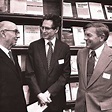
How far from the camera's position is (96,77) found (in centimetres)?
238

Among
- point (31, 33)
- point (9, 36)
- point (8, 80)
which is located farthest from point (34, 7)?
point (8, 80)

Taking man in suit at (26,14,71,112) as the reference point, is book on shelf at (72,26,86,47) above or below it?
above

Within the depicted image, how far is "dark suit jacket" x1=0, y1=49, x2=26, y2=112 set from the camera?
6.63 feet

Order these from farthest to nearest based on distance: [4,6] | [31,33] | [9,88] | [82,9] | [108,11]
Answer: [108,11] → [82,9] → [31,33] → [4,6] → [9,88]

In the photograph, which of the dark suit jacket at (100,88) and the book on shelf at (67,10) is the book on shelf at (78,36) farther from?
the dark suit jacket at (100,88)

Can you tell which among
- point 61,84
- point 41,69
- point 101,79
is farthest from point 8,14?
point 101,79

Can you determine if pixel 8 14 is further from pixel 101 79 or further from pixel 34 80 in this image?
pixel 101 79

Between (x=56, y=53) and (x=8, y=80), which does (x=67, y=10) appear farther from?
(x=8, y=80)

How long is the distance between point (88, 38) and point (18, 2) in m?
1.32

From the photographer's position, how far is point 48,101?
8.63 ft

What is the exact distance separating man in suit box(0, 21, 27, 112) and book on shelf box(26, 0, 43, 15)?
111 cm

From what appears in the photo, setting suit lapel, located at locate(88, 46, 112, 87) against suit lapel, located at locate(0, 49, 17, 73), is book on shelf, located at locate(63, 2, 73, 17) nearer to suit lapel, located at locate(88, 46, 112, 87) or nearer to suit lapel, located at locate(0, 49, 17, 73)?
suit lapel, located at locate(88, 46, 112, 87)

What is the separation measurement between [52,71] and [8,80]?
780mm

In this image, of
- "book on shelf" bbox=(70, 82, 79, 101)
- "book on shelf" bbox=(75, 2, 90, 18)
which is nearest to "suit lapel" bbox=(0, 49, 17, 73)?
"book on shelf" bbox=(70, 82, 79, 101)
